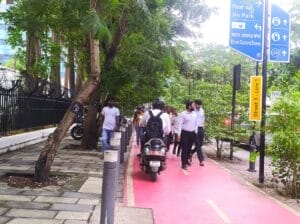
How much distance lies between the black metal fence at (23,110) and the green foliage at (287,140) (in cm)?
758

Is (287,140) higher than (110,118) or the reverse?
the reverse

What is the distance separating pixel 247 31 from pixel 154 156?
427 centimetres

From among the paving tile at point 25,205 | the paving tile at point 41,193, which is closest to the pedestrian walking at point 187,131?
the paving tile at point 41,193

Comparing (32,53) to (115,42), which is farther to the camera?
(32,53)

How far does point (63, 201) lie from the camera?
821cm

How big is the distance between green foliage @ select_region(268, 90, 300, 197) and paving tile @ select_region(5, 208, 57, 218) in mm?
5471

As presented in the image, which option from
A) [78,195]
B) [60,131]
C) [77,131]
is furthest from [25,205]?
[77,131]

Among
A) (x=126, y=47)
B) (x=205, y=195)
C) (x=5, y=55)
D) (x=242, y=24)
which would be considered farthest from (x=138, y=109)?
(x=5, y=55)

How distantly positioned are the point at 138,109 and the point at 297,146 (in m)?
13.7

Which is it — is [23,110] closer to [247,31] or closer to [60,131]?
[60,131]

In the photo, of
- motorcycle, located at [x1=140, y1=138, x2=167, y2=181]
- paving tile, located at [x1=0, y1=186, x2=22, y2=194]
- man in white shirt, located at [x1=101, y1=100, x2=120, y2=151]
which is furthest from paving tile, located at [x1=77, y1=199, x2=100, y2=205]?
man in white shirt, located at [x1=101, y1=100, x2=120, y2=151]

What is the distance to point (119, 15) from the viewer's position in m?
12.0

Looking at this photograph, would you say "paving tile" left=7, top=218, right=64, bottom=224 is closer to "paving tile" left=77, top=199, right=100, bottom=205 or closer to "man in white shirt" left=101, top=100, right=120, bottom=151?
"paving tile" left=77, top=199, right=100, bottom=205

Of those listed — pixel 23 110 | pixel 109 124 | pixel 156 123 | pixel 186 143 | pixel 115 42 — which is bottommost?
pixel 186 143
